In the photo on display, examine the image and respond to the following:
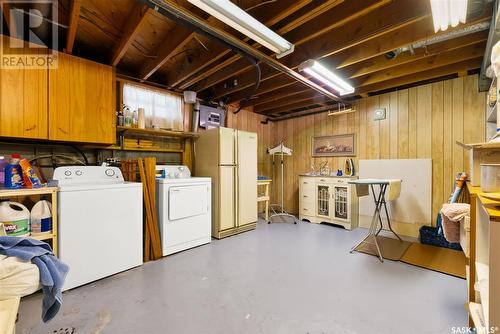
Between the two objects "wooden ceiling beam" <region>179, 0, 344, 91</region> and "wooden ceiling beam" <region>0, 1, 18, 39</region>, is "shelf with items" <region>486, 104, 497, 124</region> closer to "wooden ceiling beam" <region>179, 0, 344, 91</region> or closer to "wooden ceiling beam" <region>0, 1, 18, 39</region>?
"wooden ceiling beam" <region>179, 0, 344, 91</region>

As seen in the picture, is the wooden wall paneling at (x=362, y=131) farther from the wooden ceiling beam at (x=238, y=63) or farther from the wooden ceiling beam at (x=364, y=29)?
the wooden ceiling beam at (x=238, y=63)

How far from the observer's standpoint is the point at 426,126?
10.9ft

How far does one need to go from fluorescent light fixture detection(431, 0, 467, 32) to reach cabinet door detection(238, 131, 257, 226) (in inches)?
102

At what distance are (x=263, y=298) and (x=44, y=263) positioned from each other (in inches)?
58.9

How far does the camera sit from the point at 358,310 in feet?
5.37

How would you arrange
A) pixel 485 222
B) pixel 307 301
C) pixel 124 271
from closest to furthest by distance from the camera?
1. pixel 485 222
2. pixel 307 301
3. pixel 124 271

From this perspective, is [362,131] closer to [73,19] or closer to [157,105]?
[157,105]

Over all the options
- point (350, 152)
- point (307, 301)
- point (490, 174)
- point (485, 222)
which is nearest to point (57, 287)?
point (307, 301)

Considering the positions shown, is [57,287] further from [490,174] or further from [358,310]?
[490,174]

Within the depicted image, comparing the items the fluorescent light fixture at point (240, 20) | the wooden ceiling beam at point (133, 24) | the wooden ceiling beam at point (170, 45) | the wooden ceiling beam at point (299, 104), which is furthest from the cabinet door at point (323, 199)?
the wooden ceiling beam at point (133, 24)

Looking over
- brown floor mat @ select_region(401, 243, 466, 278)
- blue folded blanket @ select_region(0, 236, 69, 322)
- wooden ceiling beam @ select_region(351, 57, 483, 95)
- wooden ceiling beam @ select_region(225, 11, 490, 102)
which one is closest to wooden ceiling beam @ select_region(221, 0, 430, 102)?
wooden ceiling beam @ select_region(225, 11, 490, 102)

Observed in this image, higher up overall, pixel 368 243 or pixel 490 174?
pixel 490 174

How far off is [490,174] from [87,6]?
329cm

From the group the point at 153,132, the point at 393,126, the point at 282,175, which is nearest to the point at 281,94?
the point at 282,175
